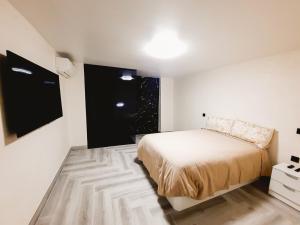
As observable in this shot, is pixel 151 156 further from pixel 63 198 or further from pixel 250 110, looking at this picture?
pixel 250 110

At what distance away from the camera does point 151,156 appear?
2.30 meters

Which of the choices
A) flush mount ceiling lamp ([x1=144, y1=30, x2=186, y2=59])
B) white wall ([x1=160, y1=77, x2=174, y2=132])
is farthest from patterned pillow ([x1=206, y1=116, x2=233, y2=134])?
white wall ([x1=160, y1=77, x2=174, y2=132])

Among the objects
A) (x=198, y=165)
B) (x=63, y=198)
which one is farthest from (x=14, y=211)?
(x=198, y=165)

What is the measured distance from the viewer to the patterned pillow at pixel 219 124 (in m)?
3.08

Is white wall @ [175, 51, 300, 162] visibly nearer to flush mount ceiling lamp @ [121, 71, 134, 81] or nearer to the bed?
the bed

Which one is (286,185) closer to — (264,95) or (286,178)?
(286,178)

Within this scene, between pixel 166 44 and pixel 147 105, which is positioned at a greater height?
pixel 166 44

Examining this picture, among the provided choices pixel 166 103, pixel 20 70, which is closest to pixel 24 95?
pixel 20 70

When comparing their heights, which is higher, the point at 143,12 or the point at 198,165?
the point at 143,12

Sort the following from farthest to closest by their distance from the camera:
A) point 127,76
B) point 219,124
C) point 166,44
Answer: point 127,76
point 219,124
point 166,44

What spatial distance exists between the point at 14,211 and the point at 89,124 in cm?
261

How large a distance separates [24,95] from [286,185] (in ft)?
11.0

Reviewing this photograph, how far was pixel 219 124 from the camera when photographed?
10.8ft

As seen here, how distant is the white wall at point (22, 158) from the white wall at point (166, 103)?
3872 millimetres
